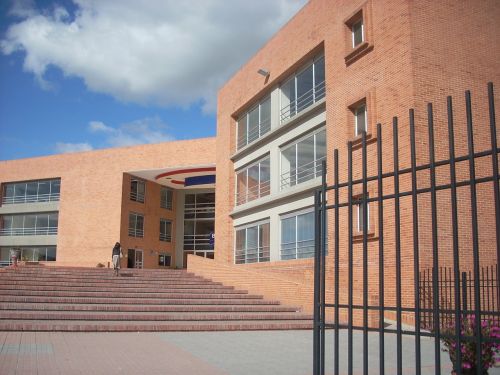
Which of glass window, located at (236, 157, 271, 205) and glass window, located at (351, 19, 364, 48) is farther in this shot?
glass window, located at (236, 157, 271, 205)

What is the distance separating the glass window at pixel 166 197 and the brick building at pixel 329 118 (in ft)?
29.8

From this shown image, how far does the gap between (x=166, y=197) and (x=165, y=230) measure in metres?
2.65

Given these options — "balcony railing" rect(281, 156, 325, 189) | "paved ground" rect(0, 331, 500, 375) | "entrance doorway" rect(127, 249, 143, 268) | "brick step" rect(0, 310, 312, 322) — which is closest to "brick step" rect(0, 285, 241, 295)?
"brick step" rect(0, 310, 312, 322)

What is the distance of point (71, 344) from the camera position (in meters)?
10.8

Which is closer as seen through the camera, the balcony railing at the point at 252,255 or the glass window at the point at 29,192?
the balcony railing at the point at 252,255

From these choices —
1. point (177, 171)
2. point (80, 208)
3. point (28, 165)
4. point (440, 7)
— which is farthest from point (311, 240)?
point (28, 165)

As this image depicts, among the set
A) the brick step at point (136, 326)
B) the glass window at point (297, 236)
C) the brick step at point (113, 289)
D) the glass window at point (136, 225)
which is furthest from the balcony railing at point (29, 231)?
the brick step at point (136, 326)

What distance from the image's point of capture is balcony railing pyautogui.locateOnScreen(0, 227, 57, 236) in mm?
43513

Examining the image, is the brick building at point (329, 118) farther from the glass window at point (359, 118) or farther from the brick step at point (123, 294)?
the brick step at point (123, 294)

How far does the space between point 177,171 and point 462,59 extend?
941 inches

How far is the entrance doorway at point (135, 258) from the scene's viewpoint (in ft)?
131

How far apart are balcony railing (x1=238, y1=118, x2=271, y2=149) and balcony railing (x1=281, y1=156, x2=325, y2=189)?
10.5 feet

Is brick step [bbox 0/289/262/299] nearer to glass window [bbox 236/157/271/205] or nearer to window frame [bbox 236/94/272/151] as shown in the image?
glass window [bbox 236/157/271/205]

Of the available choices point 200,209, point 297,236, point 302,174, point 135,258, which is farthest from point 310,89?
point 200,209
